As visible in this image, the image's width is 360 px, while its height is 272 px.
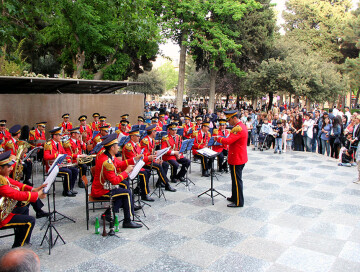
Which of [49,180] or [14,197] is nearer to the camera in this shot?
[14,197]

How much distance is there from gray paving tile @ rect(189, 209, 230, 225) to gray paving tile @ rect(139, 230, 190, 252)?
99 cm

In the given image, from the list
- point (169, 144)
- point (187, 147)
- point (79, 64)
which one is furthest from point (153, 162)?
point (79, 64)

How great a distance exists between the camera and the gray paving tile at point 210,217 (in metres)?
7.13

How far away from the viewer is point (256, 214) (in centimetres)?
757

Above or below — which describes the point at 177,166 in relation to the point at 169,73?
below

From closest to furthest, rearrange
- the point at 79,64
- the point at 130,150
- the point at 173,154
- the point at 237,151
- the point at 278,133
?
1. the point at 237,151
2. the point at 130,150
3. the point at 173,154
4. the point at 278,133
5. the point at 79,64

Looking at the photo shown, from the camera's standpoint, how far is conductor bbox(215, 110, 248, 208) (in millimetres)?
7945

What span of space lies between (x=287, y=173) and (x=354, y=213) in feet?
12.9

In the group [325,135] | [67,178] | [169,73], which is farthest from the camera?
[169,73]

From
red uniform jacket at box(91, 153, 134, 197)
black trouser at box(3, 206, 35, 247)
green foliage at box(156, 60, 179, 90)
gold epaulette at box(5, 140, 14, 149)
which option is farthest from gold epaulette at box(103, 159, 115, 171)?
green foliage at box(156, 60, 179, 90)

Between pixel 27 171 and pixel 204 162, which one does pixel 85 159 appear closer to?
pixel 27 171

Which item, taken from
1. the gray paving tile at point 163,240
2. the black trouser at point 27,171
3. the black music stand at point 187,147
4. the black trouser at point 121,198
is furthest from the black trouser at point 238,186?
the black trouser at point 27,171

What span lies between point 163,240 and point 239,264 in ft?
5.18

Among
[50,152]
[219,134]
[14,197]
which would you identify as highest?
[219,134]
